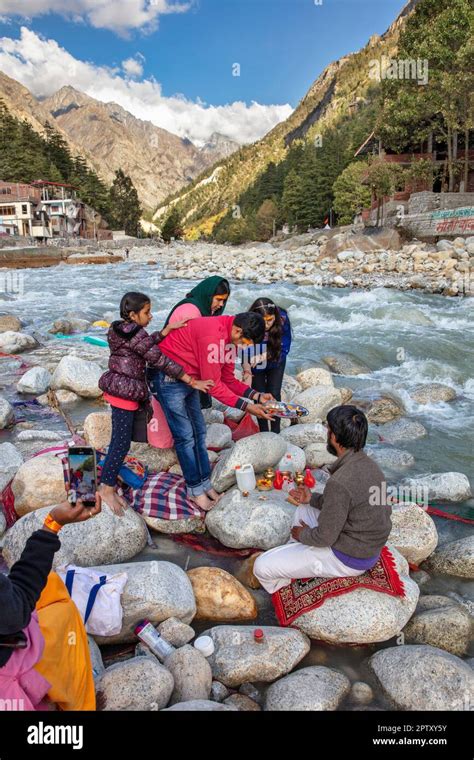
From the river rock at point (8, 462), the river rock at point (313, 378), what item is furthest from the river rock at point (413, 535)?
the river rock at point (313, 378)

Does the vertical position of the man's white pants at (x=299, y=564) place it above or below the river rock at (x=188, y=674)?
above

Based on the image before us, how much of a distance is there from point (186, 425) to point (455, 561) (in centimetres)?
260

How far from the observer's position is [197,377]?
4.27 m

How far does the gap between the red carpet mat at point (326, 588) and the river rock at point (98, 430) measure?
8.91 feet

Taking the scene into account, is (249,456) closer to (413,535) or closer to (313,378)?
(413,535)

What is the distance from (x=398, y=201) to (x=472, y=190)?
6656 mm

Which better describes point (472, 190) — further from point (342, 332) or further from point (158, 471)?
point (158, 471)

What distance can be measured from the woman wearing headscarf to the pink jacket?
0.17 metres

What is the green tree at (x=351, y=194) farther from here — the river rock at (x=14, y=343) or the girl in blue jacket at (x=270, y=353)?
the girl in blue jacket at (x=270, y=353)

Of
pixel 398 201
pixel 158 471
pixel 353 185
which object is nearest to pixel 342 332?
pixel 158 471

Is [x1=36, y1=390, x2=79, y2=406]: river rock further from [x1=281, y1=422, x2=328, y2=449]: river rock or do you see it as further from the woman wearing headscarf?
[x1=281, y1=422, x2=328, y2=449]: river rock

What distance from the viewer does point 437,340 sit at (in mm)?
12180

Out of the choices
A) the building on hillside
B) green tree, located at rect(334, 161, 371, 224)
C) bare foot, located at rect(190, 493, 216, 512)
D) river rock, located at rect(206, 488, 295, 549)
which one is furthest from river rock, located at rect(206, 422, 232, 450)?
the building on hillside

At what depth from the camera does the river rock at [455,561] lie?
4020mm
